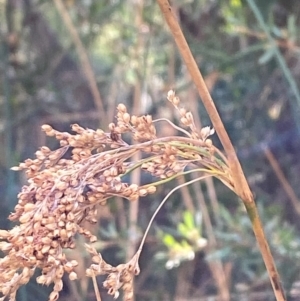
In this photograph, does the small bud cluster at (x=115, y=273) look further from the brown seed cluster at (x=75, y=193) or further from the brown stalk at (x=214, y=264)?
the brown stalk at (x=214, y=264)

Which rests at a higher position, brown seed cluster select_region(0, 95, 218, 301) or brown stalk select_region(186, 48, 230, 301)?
brown stalk select_region(186, 48, 230, 301)

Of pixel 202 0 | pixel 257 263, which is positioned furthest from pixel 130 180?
pixel 202 0

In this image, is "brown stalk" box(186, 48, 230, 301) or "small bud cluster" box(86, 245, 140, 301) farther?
"brown stalk" box(186, 48, 230, 301)

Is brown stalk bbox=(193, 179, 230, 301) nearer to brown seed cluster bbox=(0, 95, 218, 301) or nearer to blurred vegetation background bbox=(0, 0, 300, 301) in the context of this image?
blurred vegetation background bbox=(0, 0, 300, 301)

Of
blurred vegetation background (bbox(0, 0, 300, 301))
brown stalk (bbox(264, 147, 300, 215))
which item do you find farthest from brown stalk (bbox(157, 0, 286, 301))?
brown stalk (bbox(264, 147, 300, 215))

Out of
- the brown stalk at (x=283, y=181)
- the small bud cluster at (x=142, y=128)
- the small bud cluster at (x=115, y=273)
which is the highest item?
the brown stalk at (x=283, y=181)

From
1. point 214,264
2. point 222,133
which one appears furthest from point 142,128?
point 214,264

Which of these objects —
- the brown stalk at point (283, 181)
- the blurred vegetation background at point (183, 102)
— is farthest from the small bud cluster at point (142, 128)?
the brown stalk at point (283, 181)
